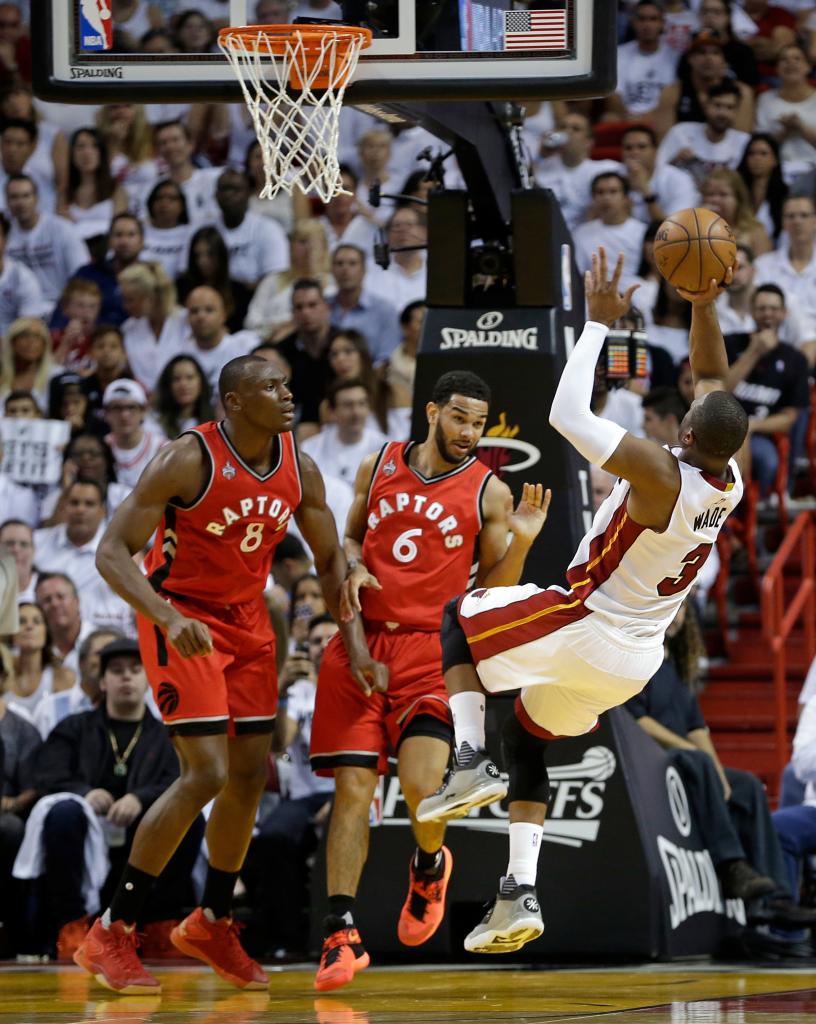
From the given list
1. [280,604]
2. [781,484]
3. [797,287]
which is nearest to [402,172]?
[797,287]

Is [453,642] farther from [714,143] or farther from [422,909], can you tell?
[714,143]

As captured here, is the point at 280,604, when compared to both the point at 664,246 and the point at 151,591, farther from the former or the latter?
the point at 664,246

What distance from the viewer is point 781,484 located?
11.8 meters

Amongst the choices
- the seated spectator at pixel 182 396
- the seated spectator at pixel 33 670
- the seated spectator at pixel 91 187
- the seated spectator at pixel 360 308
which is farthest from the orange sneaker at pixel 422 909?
the seated spectator at pixel 91 187

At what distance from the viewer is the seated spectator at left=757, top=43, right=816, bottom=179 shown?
45.6 feet

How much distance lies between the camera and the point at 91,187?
14906mm

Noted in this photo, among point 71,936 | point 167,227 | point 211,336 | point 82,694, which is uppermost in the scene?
point 167,227

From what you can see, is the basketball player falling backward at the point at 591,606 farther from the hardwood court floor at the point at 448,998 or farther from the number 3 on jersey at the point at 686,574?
the hardwood court floor at the point at 448,998

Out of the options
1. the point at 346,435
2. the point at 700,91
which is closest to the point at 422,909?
the point at 346,435

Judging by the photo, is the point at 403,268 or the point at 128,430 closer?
the point at 128,430

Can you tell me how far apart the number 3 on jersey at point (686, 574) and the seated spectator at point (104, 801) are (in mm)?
3731

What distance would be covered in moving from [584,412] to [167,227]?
881 centimetres

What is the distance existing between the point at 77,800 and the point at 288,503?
8.50ft

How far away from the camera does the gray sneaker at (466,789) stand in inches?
249
